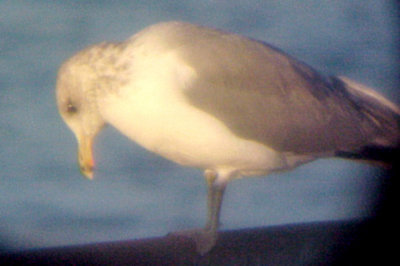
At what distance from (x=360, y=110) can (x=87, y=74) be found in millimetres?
1117

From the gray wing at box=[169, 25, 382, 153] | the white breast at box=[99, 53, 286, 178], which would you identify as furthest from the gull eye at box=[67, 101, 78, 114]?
the gray wing at box=[169, 25, 382, 153]

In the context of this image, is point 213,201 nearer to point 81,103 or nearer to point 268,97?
point 268,97

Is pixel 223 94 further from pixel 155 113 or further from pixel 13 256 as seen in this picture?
pixel 13 256

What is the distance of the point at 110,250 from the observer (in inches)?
69.4

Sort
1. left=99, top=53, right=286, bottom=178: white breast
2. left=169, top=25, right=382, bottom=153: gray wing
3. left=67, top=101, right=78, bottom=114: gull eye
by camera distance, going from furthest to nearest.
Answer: left=67, top=101, right=78, bottom=114: gull eye < left=169, top=25, right=382, bottom=153: gray wing < left=99, top=53, right=286, bottom=178: white breast

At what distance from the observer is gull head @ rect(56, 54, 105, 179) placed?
249 cm

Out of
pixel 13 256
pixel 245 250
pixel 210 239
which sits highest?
pixel 13 256

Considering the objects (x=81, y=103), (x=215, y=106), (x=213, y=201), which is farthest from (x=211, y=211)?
(x=81, y=103)

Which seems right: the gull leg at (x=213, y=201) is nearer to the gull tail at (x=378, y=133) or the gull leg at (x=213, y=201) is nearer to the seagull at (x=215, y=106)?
the seagull at (x=215, y=106)

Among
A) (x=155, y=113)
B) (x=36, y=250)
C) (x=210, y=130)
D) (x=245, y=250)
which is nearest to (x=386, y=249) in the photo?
(x=245, y=250)

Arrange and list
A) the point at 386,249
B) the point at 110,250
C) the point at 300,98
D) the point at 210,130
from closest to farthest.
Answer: the point at 110,250
the point at 386,249
the point at 210,130
the point at 300,98

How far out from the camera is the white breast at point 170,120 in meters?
2.29

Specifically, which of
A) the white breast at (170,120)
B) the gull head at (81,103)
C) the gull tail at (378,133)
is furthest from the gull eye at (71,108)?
the gull tail at (378,133)

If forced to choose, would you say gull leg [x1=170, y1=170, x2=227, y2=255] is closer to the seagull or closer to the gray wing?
the seagull
